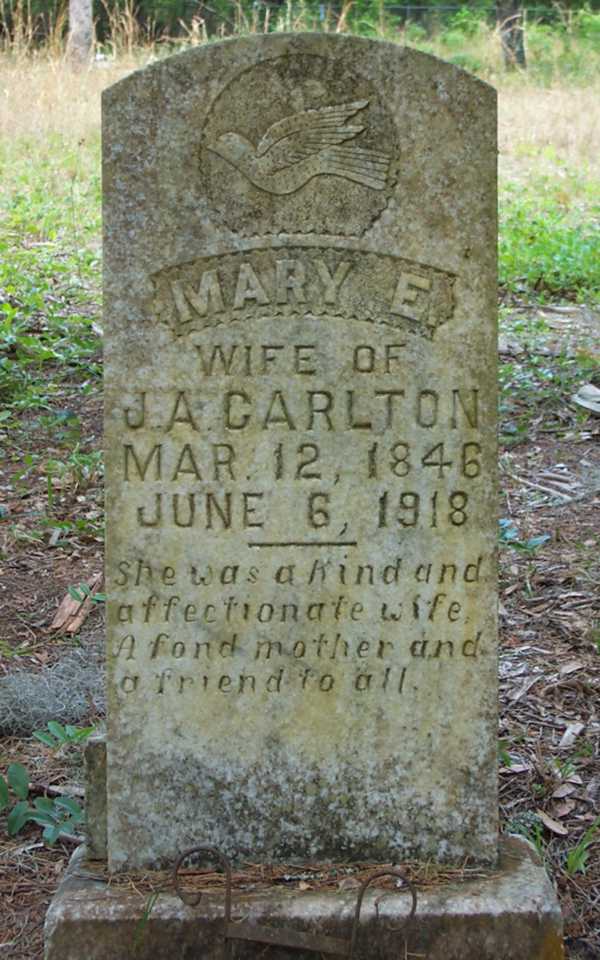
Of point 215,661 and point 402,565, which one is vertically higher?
point 402,565

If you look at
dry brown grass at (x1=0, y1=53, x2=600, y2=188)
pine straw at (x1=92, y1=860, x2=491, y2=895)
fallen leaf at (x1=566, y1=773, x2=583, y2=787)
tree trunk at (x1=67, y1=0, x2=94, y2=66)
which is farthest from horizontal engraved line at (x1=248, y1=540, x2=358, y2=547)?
tree trunk at (x1=67, y1=0, x2=94, y2=66)

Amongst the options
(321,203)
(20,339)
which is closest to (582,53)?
(20,339)

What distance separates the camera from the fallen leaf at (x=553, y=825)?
3182 millimetres

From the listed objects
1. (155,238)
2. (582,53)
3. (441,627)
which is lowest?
(441,627)

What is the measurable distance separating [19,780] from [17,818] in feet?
0.41

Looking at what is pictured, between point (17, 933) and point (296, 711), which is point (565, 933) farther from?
point (17, 933)

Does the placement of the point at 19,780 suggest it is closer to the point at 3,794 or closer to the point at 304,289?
the point at 3,794

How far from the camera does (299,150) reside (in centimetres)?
253

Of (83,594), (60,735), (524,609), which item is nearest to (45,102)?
(83,594)

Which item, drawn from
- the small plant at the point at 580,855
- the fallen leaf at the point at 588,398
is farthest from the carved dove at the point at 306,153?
the fallen leaf at the point at 588,398

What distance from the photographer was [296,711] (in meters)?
2.68

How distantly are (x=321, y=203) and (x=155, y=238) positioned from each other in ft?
1.17

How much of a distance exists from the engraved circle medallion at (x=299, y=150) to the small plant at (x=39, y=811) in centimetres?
162

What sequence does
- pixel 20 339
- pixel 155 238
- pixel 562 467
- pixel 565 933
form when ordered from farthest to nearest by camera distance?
pixel 20 339 < pixel 562 467 < pixel 565 933 < pixel 155 238
